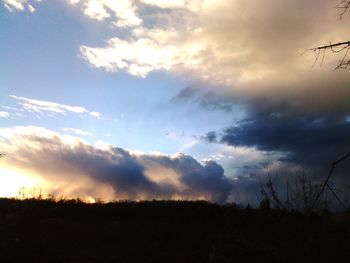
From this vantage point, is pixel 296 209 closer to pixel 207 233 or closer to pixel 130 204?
pixel 207 233

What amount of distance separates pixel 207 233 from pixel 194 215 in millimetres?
3099

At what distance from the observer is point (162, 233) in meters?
16.4

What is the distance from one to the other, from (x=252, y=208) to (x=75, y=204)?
26.1ft

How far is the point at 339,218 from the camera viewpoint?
55.8 feet

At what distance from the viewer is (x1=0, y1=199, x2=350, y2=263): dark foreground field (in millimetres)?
11141

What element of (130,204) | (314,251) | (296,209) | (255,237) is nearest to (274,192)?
(296,209)

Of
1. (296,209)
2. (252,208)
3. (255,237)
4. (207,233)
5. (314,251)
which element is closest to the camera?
(314,251)

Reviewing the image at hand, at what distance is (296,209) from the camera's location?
14.6 m

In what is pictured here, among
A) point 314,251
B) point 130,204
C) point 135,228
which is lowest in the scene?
point 314,251

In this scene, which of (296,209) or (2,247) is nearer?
(2,247)

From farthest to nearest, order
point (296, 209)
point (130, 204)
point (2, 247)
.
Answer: point (130, 204)
point (296, 209)
point (2, 247)

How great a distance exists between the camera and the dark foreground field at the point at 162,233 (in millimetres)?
11141

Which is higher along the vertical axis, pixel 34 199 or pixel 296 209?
pixel 34 199

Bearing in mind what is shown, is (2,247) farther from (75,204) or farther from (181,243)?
(75,204)
